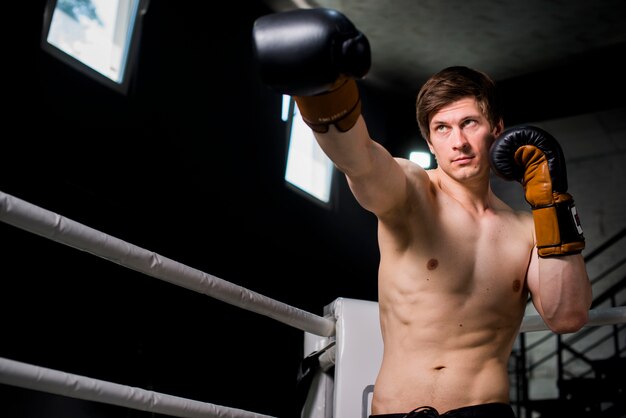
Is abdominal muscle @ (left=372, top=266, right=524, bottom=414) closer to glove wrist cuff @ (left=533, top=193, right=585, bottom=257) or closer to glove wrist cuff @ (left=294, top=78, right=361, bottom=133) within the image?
glove wrist cuff @ (left=533, top=193, right=585, bottom=257)

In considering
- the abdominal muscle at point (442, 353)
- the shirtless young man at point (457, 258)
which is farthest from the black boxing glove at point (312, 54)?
the abdominal muscle at point (442, 353)

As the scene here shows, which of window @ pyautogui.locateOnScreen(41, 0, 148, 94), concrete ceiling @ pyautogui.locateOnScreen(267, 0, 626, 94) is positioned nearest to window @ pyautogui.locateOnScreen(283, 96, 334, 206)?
concrete ceiling @ pyautogui.locateOnScreen(267, 0, 626, 94)

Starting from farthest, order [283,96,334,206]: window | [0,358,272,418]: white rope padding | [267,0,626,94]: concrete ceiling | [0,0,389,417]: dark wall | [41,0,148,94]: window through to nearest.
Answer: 1. [283,96,334,206]: window
2. [267,0,626,94]: concrete ceiling
3. [41,0,148,94]: window
4. [0,0,389,417]: dark wall
5. [0,358,272,418]: white rope padding

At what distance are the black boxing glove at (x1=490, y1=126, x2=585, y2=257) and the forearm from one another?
0.10 feet

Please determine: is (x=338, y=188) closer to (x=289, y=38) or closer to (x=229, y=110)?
(x=229, y=110)

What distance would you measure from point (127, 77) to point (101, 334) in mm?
1656

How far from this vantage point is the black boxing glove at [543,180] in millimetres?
1521

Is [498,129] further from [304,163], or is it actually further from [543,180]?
[304,163]

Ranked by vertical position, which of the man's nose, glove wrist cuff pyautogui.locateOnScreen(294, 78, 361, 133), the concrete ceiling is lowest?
glove wrist cuff pyautogui.locateOnScreen(294, 78, 361, 133)

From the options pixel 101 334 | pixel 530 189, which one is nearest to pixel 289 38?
pixel 530 189

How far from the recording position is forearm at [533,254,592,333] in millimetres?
1547

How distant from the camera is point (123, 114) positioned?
462 centimetres

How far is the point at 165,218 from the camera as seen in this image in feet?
16.1

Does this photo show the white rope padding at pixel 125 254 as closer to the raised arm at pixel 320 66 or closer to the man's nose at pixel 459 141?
the raised arm at pixel 320 66
